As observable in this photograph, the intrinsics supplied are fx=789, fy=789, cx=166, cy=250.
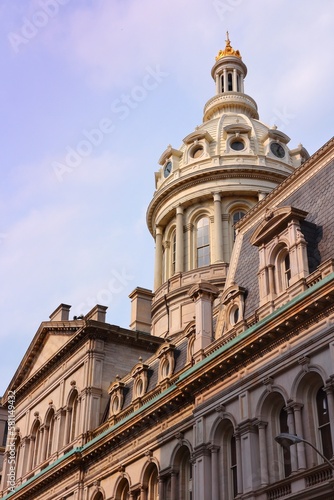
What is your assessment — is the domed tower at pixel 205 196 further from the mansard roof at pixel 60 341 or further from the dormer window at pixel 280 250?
the dormer window at pixel 280 250

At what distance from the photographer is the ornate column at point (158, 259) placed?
60.7 m

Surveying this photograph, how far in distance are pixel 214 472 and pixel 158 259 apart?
111ft

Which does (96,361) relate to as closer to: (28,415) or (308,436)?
(28,415)

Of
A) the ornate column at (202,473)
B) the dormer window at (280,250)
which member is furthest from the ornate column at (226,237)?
the ornate column at (202,473)

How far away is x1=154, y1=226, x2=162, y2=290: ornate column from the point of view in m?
60.7

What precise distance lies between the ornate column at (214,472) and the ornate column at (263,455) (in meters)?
2.87

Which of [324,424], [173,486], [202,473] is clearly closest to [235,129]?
[173,486]

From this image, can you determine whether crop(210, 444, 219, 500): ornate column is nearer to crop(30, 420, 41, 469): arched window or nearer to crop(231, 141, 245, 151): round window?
crop(30, 420, 41, 469): arched window

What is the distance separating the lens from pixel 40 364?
171 ft

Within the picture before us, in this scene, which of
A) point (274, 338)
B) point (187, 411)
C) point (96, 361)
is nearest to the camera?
point (274, 338)

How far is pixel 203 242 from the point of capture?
193ft

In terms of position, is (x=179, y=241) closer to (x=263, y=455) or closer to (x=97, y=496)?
(x=97, y=496)

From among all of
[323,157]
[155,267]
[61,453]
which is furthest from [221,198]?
[323,157]

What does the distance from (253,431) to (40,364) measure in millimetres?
27556
